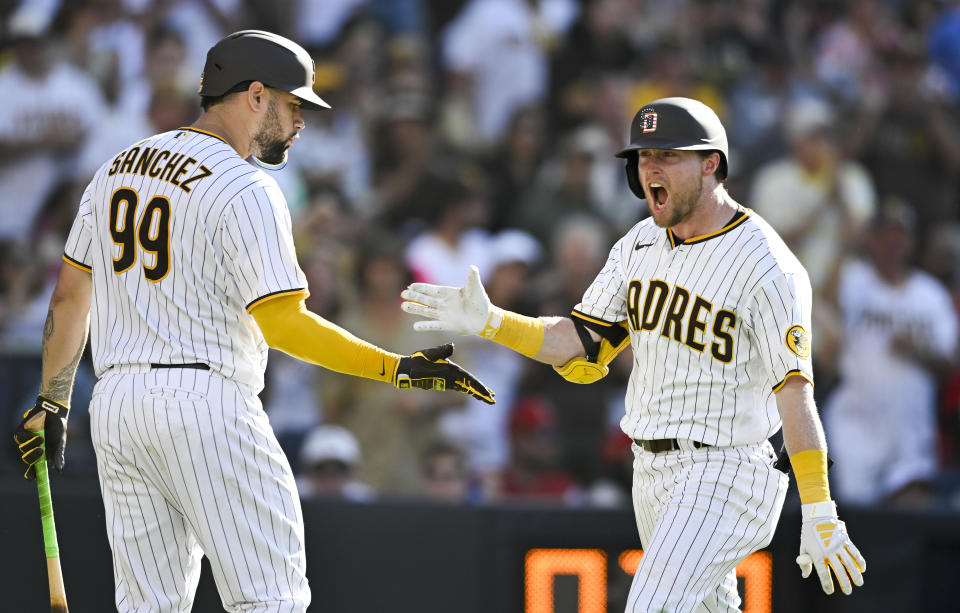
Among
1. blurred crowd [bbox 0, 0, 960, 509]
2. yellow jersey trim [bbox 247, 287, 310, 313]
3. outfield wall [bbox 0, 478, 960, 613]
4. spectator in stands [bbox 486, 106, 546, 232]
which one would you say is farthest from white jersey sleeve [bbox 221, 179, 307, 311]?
spectator in stands [bbox 486, 106, 546, 232]

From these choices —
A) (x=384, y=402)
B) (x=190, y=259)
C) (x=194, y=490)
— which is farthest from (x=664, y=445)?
(x=384, y=402)

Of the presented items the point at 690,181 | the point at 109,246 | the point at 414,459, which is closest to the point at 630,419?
the point at 690,181

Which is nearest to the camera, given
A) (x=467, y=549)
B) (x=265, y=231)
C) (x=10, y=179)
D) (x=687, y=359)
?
(x=265, y=231)

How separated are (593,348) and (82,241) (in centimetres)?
177

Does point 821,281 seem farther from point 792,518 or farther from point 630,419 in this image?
point 630,419

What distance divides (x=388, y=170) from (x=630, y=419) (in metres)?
4.81

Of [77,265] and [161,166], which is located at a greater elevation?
[161,166]

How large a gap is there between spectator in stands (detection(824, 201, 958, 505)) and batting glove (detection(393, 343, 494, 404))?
4.27 metres

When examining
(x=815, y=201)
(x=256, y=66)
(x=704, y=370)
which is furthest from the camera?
(x=815, y=201)

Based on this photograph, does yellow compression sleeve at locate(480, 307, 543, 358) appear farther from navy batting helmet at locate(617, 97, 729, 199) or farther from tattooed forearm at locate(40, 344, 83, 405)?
tattooed forearm at locate(40, 344, 83, 405)

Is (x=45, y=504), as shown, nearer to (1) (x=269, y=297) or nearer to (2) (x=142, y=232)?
(2) (x=142, y=232)

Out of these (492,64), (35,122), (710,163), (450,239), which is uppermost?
(492,64)

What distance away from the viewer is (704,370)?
425 cm

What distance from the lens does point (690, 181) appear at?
433cm
